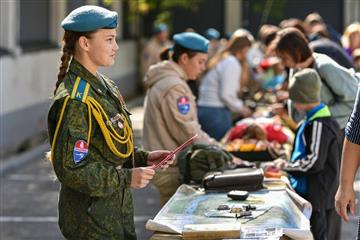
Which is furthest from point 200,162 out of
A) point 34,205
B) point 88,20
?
point 34,205

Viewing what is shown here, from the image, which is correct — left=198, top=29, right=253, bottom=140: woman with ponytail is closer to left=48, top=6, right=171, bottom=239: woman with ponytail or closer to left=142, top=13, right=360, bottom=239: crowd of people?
left=142, top=13, right=360, bottom=239: crowd of people

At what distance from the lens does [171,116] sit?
24.1 feet

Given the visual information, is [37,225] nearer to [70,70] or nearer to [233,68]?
[233,68]

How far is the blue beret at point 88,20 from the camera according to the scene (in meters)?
4.87

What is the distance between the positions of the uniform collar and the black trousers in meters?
2.71

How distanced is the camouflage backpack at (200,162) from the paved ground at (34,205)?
152 centimetres

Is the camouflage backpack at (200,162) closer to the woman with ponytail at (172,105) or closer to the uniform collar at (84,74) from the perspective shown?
the woman with ponytail at (172,105)

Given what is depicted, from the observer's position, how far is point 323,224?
7133 millimetres

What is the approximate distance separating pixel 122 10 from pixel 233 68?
51.6 feet

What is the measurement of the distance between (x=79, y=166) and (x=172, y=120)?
8.87ft

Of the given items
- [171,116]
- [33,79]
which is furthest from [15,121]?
[171,116]

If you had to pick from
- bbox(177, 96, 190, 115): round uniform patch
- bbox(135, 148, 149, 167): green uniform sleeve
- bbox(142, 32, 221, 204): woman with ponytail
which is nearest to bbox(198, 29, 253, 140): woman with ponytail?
bbox(142, 32, 221, 204): woman with ponytail

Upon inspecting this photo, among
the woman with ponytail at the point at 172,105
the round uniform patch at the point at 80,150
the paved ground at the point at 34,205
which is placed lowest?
the paved ground at the point at 34,205

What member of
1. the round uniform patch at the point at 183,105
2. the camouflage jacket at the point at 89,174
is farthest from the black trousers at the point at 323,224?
the camouflage jacket at the point at 89,174
